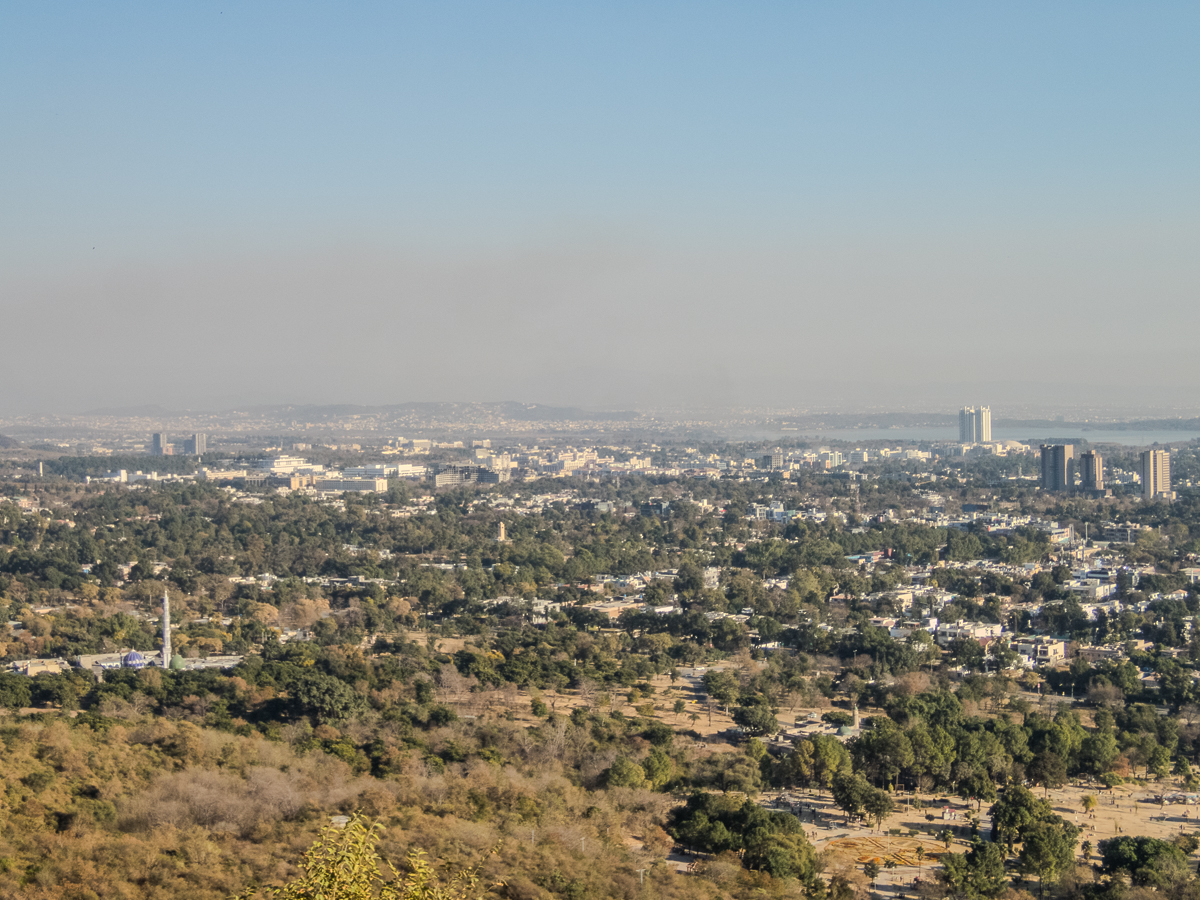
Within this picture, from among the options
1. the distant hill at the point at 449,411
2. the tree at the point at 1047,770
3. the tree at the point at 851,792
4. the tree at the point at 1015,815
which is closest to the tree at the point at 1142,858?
the tree at the point at 1015,815

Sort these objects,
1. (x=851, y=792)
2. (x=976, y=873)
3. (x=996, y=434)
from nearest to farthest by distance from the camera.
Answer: (x=976, y=873), (x=851, y=792), (x=996, y=434)

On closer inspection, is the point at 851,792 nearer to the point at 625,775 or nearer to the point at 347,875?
the point at 625,775

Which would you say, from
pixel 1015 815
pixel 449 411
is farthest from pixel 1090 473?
pixel 449 411

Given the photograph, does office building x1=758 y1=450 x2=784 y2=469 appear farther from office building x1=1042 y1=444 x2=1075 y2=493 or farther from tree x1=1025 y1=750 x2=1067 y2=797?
tree x1=1025 y1=750 x2=1067 y2=797

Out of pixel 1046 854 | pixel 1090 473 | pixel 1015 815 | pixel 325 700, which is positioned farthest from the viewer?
pixel 1090 473

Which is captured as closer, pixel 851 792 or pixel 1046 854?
pixel 1046 854

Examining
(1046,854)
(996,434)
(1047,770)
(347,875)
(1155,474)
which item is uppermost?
(347,875)

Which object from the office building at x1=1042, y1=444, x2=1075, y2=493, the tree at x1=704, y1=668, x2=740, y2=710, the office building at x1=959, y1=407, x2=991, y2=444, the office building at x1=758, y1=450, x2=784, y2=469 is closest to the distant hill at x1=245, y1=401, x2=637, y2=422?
the office building at x1=959, y1=407, x2=991, y2=444

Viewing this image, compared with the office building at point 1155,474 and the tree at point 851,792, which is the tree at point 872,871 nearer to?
the tree at point 851,792
